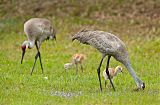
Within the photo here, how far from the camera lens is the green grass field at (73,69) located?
11.7 meters

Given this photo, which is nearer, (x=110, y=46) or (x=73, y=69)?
(x=110, y=46)

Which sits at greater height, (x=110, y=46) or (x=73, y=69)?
(x=110, y=46)

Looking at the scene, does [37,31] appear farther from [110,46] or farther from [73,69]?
[110,46]

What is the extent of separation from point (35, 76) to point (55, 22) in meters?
11.3

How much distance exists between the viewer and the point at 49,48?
70.3ft

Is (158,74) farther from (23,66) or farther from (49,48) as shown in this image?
(49,48)

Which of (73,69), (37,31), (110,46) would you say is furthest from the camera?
(73,69)

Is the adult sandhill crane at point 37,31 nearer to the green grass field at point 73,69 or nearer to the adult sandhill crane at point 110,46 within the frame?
the green grass field at point 73,69

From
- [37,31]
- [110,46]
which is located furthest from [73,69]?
[110,46]

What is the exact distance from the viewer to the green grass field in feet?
38.5

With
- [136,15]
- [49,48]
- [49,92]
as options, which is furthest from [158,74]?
[136,15]

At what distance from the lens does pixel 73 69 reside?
675 inches

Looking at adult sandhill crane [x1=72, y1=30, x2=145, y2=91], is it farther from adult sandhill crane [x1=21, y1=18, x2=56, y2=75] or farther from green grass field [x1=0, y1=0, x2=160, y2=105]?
adult sandhill crane [x1=21, y1=18, x2=56, y2=75]

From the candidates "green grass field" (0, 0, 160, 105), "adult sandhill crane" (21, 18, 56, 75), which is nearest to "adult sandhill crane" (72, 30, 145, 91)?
"green grass field" (0, 0, 160, 105)
